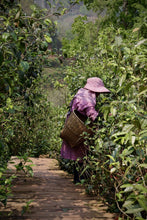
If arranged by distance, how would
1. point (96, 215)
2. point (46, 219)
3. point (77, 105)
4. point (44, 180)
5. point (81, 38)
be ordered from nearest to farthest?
1. point (46, 219)
2. point (96, 215)
3. point (77, 105)
4. point (44, 180)
5. point (81, 38)

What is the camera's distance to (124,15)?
14.8 metres

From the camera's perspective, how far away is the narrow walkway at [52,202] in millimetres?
2598

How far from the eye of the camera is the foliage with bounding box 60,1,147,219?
1782mm

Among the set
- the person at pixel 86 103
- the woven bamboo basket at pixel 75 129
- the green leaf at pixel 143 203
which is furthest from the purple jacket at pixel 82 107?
the green leaf at pixel 143 203

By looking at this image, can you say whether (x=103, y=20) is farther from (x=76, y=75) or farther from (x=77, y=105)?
(x=77, y=105)

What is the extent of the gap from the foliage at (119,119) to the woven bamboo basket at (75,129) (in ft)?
0.62

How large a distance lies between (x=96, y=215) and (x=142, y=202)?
1.31m

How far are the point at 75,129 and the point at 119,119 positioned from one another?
946 millimetres

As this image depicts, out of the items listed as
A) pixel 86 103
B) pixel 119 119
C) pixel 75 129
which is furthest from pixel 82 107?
pixel 119 119

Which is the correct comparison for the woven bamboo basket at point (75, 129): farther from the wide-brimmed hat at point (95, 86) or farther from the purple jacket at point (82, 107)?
the wide-brimmed hat at point (95, 86)

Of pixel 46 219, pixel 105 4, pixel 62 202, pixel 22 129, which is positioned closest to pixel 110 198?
pixel 62 202

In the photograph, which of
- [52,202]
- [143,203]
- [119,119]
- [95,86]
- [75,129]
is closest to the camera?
[143,203]

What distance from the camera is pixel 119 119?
292 centimetres

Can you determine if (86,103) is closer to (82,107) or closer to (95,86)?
(82,107)
